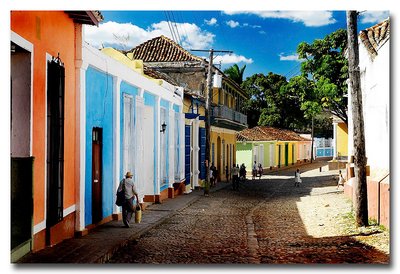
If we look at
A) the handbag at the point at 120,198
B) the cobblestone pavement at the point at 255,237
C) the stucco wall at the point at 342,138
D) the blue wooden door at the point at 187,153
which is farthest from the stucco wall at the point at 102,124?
the stucco wall at the point at 342,138

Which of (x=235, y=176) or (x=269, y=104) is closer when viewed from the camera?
(x=235, y=176)

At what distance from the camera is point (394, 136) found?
6.66 m

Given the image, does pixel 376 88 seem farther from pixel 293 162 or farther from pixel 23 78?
pixel 293 162

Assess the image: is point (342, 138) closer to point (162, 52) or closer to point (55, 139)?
point (162, 52)

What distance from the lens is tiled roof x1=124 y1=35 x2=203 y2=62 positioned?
22.3 m

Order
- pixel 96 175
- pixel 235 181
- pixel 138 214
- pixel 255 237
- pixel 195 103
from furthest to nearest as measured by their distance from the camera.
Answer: pixel 235 181 < pixel 195 103 < pixel 138 214 < pixel 96 175 < pixel 255 237

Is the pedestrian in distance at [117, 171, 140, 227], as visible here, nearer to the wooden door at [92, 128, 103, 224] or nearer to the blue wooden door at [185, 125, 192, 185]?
the wooden door at [92, 128, 103, 224]

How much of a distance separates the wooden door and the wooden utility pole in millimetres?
4214

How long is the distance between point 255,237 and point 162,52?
1419 cm

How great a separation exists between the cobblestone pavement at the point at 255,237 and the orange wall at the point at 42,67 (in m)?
1.34

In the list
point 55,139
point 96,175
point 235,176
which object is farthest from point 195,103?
point 55,139

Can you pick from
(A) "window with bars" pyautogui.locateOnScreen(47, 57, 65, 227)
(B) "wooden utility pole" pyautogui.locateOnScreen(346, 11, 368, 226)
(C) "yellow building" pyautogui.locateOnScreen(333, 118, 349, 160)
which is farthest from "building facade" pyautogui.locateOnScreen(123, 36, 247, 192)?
(A) "window with bars" pyautogui.locateOnScreen(47, 57, 65, 227)

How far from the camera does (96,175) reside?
970 centimetres

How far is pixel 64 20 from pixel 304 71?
1407 cm
